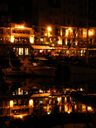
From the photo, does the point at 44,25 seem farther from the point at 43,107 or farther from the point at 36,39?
the point at 43,107

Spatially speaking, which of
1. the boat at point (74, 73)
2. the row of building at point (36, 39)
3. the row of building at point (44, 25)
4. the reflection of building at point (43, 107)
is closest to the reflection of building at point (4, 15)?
the row of building at point (44, 25)

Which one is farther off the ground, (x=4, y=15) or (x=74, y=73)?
(x=4, y=15)

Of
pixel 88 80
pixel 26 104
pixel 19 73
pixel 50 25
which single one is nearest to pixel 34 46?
pixel 50 25

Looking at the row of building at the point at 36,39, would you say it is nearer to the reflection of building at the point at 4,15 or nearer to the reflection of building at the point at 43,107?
the reflection of building at the point at 4,15

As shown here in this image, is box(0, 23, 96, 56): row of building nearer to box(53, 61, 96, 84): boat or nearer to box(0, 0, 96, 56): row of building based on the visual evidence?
box(0, 0, 96, 56): row of building

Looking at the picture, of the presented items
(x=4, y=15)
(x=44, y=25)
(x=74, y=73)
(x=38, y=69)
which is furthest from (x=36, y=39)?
(x=74, y=73)

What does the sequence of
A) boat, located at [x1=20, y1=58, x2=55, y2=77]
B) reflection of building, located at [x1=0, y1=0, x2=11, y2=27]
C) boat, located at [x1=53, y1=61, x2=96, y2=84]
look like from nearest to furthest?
boat, located at [x1=53, y1=61, x2=96, y2=84], boat, located at [x1=20, y1=58, x2=55, y2=77], reflection of building, located at [x1=0, y1=0, x2=11, y2=27]

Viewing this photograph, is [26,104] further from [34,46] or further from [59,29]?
[59,29]

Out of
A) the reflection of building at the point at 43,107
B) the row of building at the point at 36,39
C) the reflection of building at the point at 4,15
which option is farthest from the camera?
the reflection of building at the point at 4,15

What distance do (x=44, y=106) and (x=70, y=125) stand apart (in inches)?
106

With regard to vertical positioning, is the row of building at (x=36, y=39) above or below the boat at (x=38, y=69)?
above

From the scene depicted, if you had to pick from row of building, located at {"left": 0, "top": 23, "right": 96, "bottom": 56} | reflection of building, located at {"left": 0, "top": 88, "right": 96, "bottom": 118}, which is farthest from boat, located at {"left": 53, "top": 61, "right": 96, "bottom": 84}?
row of building, located at {"left": 0, "top": 23, "right": 96, "bottom": 56}

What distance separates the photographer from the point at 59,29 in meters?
44.7

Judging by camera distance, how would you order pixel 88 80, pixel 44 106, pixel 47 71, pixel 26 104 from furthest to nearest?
pixel 47 71
pixel 88 80
pixel 26 104
pixel 44 106
